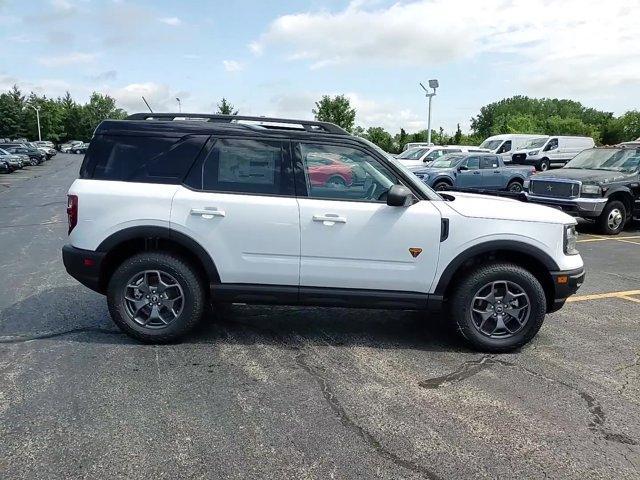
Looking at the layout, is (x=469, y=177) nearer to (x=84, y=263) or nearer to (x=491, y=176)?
(x=491, y=176)

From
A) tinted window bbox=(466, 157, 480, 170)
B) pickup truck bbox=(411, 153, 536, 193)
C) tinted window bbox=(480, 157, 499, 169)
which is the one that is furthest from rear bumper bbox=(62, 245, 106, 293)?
tinted window bbox=(480, 157, 499, 169)

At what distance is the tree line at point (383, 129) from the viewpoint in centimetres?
5091

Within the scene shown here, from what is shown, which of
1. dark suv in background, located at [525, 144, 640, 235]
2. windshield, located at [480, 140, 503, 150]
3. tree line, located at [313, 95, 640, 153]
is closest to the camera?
dark suv in background, located at [525, 144, 640, 235]

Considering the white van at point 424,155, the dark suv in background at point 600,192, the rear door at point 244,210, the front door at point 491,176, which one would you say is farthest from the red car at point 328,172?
the white van at point 424,155

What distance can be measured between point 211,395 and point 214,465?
32.5 inches

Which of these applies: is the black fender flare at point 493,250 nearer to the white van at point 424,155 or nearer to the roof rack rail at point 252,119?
the roof rack rail at point 252,119

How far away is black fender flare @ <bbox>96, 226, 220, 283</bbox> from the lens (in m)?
4.36

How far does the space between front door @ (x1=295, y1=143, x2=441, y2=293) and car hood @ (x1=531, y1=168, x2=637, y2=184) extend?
28.6ft

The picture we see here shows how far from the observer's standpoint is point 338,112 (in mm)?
44219

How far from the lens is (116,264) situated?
464 centimetres

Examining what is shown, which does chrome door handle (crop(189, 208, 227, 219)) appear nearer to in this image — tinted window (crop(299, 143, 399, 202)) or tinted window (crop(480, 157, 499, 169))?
tinted window (crop(299, 143, 399, 202))

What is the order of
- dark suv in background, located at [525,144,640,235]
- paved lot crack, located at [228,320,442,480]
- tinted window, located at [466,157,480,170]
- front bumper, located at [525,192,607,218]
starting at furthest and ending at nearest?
tinted window, located at [466,157,480,170] < dark suv in background, located at [525,144,640,235] < front bumper, located at [525,192,607,218] < paved lot crack, located at [228,320,442,480]

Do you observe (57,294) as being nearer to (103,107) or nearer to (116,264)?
(116,264)

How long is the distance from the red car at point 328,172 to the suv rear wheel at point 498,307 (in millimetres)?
1334
